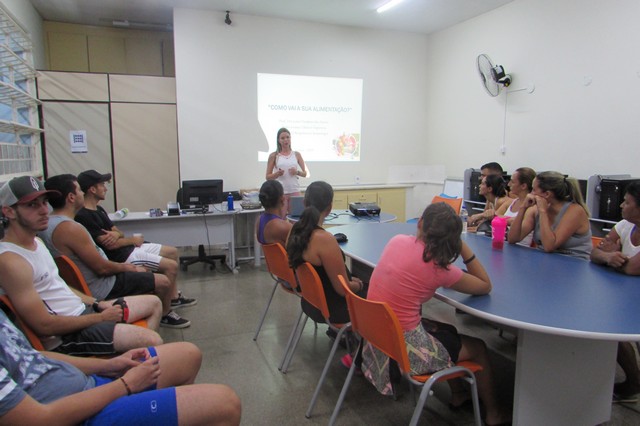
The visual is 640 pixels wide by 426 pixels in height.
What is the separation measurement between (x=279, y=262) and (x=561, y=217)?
1.77 metres

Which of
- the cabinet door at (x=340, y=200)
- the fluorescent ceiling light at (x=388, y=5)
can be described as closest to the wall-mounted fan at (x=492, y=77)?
the fluorescent ceiling light at (x=388, y=5)

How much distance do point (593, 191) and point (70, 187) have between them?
4339 millimetres

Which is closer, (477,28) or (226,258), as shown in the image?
(226,258)

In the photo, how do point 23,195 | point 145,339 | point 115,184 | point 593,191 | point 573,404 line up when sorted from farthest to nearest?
point 115,184 < point 593,191 < point 145,339 < point 573,404 < point 23,195

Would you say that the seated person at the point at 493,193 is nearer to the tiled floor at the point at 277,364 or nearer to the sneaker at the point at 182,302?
the tiled floor at the point at 277,364

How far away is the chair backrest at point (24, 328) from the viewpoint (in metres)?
1.58

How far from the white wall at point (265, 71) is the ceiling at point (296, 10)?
213 mm

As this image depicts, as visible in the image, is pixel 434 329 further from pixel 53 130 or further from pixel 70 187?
pixel 53 130

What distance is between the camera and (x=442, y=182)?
6.75m

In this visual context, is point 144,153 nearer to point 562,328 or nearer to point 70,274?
point 70,274

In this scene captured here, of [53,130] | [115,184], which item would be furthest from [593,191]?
[53,130]

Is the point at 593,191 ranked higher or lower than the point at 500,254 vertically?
higher

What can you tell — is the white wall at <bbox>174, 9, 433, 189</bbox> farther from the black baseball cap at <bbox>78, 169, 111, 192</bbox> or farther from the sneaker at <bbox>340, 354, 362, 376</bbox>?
the sneaker at <bbox>340, 354, 362, 376</bbox>

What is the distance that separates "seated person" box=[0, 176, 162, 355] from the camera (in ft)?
5.23
